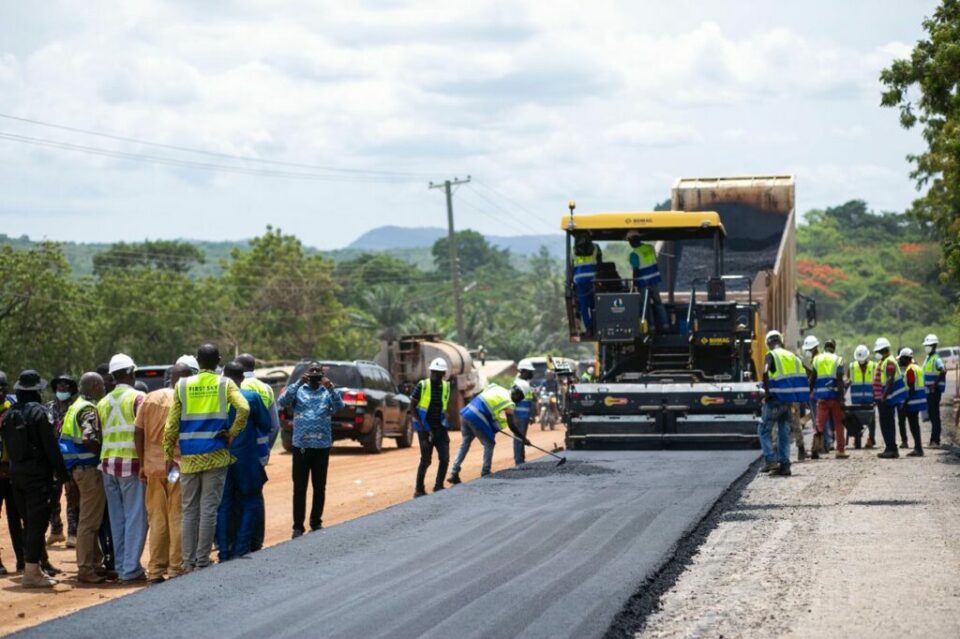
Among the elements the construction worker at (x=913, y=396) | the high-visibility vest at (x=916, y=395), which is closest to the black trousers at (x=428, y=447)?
the construction worker at (x=913, y=396)

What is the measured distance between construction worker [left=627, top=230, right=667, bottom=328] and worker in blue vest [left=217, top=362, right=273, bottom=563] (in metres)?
10.0

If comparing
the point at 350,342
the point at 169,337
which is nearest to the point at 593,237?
the point at 169,337

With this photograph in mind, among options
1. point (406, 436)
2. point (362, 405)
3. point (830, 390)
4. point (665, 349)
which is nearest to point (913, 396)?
point (830, 390)

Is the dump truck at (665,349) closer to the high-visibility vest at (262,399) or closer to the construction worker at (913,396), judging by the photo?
the construction worker at (913,396)

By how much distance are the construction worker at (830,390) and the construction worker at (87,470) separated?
447 inches

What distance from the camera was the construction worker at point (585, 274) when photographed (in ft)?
69.6

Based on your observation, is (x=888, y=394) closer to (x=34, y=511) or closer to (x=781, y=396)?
(x=781, y=396)

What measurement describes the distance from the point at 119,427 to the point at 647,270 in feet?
35.5

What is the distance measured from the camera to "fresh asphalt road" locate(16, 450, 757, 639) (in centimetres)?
859

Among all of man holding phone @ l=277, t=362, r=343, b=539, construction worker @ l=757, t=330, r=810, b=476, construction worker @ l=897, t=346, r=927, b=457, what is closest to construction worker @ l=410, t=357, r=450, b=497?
man holding phone @ l=277, t=362, r=343, b=539

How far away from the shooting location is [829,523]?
13078mm

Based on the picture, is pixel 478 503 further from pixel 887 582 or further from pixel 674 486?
pixel 887 582

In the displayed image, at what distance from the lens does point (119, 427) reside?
11.6 metres

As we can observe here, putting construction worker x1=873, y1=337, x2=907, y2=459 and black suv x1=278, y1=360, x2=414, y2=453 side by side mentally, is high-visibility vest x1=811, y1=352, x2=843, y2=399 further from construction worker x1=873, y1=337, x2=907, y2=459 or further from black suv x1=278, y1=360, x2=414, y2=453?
black suv x1=278, y1=360, x2=414, y2=453
